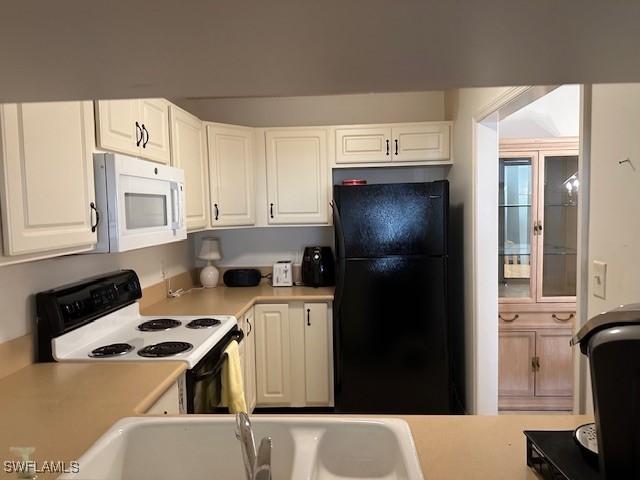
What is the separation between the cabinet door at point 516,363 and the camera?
3.05 meters

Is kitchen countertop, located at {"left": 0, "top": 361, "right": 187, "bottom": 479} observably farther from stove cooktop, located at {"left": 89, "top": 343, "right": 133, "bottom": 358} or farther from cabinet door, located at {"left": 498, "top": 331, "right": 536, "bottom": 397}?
cabinet door, located at {"left": 498, "top": 331, "right": 536, "bottom": 397}

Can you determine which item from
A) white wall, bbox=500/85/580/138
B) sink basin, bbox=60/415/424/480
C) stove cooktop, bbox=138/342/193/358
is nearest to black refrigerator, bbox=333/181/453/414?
white wall, bbox=500/85/580/138

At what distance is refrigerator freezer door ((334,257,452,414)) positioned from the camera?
2.78 m

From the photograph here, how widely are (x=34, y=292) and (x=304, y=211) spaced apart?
1872mm

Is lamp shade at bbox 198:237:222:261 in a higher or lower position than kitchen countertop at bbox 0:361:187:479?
higher

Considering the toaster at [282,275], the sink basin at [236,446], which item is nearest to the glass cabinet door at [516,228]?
the toaster at [282,275]

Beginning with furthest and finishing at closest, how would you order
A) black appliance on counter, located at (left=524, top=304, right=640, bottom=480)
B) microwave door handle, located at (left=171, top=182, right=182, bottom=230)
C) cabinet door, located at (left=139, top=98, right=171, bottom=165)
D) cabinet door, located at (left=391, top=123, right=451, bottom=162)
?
cabinet door, located at (left=391, top=123, right=451, bottom=162), microwave door handle, located at (left=171, top=182, right=182, bottom=230), cabinet door, located at (left=139, top=98, right=171, bottom=165), black appliance on counter, located at (left=524, top=304, right=640, bottom=480)

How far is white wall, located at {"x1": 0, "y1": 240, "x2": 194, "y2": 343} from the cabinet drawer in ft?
8.09

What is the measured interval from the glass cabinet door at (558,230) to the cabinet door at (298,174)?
157 centimetres

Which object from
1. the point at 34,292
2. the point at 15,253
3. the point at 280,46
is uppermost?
the point at 280,46

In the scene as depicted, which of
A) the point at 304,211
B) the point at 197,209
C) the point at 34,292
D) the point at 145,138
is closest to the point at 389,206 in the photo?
the point at 304,211

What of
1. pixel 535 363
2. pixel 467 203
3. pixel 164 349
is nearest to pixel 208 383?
pixel 164 349

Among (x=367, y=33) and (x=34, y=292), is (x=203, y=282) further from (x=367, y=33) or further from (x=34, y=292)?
(x=367, y=33)

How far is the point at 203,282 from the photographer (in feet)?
11.1
